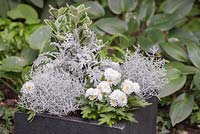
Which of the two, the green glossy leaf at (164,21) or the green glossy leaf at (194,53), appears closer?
A: the green glossy leaf at (194,53)

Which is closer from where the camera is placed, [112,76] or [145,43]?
[112,76]

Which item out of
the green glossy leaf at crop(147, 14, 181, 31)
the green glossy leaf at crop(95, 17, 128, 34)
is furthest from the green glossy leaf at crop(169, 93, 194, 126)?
the green glossy leaf at crop(95, 17, 128, 34)

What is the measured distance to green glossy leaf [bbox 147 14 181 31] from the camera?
333 centimetres

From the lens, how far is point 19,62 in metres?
2.89

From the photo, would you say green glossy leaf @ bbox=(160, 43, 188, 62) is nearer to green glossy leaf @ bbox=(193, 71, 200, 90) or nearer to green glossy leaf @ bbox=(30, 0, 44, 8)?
green glossy leaf @ bbox=(193, 71, 200, 90)

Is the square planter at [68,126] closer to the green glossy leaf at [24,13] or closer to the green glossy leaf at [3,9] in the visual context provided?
the green glossy leaf at [24,13]

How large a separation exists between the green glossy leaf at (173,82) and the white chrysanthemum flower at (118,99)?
0.61 m

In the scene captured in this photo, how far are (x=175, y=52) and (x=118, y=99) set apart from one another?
1.10 meters

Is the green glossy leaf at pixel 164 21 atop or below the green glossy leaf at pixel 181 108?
atop

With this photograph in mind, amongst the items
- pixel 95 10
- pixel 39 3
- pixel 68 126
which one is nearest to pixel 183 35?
pixel 95 10

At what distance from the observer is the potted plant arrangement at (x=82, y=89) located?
2088 mm

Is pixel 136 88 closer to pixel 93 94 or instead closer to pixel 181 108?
pixel 93 94

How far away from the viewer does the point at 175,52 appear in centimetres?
306

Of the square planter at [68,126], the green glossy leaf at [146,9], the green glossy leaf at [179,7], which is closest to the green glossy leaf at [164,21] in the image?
the green glossy leaf at [146,9]
